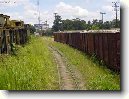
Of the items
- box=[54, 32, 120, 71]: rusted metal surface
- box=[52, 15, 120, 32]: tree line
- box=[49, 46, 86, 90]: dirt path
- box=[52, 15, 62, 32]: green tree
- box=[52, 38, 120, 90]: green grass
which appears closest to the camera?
box=[52, 38, 120, 90]: green grass

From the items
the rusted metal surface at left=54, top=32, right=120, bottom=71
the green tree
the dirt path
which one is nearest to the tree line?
the green tree

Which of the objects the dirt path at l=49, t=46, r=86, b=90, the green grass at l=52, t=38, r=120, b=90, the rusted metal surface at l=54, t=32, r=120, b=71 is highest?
the rusted metal surface at l=54, t=32, r=120, b=71

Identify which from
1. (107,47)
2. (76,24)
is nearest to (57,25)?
(76,24)

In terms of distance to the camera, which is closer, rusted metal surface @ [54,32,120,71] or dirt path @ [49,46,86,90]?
dirt path @ [49,46,86,90]

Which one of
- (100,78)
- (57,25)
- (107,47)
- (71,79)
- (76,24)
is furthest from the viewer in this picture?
(57,25)

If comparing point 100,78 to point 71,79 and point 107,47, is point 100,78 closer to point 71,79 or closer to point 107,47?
point 71,79

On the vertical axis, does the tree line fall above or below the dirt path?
above

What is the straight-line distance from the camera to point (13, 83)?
8.75 meters

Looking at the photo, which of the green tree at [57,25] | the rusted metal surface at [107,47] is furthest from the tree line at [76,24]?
the rusted metal surface at [107,47]

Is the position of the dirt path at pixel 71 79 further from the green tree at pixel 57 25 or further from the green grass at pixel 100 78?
the green tree at pixel 57 25

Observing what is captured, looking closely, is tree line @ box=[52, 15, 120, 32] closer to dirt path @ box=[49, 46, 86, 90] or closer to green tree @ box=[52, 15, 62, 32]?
green tree @ box=[52, 15, 62, 32]

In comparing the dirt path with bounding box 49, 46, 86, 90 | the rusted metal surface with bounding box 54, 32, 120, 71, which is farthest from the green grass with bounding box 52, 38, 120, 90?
the rusted metal surface with bounding box 54, 32, 120, 71

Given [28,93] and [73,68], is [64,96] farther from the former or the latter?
[73,68]

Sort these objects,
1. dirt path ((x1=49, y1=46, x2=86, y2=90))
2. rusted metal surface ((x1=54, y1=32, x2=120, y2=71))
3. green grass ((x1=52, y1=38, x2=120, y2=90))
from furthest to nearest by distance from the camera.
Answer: rusted metal surface ((x1=54, y1=32, x2=120, y2=71))
dirt path ((x1=49, y1=46, x2=86, y2=90))
green grass ((x1=52, y1=38, x2=120, y2=90))
